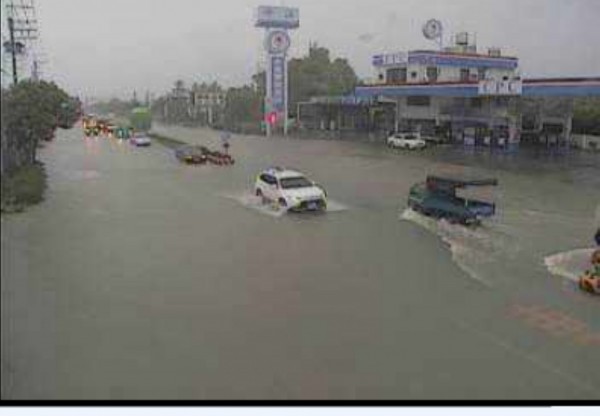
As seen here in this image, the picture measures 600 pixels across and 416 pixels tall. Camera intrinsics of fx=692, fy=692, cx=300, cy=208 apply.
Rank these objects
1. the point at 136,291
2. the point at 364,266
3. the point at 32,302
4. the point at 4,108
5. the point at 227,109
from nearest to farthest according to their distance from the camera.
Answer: the point at 4,108 < the point at 32,302 < the point at 136,291 < the point at 364,266 < the point at 227,109

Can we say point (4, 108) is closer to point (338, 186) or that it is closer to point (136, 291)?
point (136, 291)

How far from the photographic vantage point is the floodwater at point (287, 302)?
107 inches

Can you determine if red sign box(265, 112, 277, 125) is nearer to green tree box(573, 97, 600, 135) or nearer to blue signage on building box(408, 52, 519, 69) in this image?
blue signage on building box(408, 52, 519, 69)

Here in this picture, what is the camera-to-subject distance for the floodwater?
2.72 metres

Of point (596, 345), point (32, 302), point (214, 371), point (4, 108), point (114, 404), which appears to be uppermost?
point (4, 108)

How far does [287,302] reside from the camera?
18.5 feet

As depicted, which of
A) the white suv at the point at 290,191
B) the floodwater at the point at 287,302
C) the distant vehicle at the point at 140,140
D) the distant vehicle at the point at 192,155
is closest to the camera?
the floodwater at the point at 287,302

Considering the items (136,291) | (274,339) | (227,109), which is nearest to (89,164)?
(227,109)

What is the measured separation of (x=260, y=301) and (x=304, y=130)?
18.1 metres

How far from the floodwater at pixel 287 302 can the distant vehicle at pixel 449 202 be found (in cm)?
22

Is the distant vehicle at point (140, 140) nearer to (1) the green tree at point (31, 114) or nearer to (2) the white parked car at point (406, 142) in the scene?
(1) the green tree at point (31, 114)

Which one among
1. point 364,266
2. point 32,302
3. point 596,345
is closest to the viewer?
point 32,302

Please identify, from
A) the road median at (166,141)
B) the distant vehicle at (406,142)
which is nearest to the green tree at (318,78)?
the road median at (166,141)

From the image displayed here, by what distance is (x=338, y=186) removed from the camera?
14.1 m
